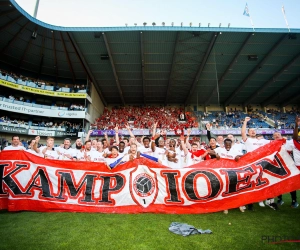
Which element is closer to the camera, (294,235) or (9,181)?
(294,235)

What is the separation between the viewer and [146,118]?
31.5 metres

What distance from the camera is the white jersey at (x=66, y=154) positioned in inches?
278

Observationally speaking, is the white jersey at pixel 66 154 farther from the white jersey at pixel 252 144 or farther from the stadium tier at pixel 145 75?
the stadium tier at pixel 145 75

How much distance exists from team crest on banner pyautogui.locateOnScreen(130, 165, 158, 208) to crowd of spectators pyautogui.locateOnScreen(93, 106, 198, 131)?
76.6ft

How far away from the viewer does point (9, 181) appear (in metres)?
5.01

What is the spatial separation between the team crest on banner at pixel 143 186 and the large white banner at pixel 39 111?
78.3ft

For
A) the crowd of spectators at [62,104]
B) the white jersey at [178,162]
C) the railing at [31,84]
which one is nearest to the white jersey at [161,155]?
the white jersey at [178,162]

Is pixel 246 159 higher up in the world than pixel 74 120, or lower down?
lower down

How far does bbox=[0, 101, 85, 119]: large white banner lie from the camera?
23.4 m

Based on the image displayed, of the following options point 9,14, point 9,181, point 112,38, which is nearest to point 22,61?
point 9,14

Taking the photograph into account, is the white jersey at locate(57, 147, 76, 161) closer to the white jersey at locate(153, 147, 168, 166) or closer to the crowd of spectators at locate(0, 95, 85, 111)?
the white jersey at locate(153, 147, 168, 166)

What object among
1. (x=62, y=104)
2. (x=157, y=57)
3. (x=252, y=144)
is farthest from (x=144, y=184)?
(x=62, y=104)

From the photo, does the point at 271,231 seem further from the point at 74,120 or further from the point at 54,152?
the point at 74,120

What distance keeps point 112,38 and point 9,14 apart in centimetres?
1053
